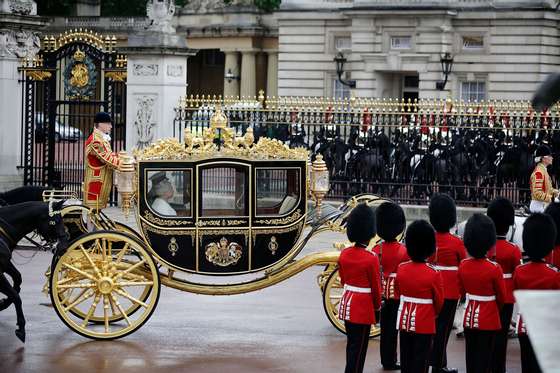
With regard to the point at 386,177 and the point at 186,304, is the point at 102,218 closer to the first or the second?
the point at 186,304

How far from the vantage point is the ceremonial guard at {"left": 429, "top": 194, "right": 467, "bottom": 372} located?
906 cm

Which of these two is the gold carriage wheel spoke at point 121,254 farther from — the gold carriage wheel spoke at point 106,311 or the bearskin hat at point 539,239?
the bearskin hat at point 539,239

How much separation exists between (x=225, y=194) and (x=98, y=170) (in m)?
1.15

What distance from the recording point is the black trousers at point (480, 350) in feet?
27.9

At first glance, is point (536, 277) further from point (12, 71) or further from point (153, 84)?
point (12, 71)

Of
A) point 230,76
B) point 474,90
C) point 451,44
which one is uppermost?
point 451,44

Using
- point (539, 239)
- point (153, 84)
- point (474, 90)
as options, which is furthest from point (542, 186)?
point (474, 90)

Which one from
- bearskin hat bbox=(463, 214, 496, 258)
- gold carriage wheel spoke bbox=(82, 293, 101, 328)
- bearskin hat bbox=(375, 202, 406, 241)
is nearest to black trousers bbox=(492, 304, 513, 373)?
bearskin hat bbox=(463, 214, 496, 258)

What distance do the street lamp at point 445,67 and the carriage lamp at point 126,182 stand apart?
87.2 feet

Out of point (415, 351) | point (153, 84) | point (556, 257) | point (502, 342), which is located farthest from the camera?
point (153, 84)

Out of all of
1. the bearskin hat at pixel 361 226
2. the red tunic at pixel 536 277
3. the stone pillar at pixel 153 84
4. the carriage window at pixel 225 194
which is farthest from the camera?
the stone pillar at pixel 153 84

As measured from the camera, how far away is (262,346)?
1002 cm

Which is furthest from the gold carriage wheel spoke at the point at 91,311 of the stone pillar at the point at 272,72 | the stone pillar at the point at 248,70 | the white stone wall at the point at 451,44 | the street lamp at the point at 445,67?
the stone pillar at the point at 248,70

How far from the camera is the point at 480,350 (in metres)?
8.55
